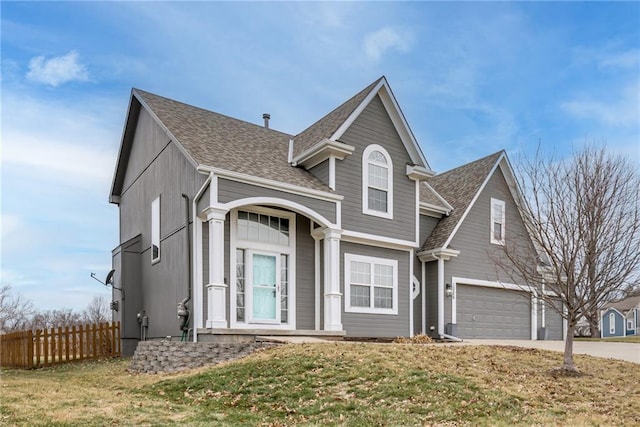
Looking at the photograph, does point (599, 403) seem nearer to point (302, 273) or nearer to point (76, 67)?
point (302, 273)

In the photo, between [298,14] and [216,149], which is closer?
[216,149]

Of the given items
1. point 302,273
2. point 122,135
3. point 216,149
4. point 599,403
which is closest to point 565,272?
point 599,403

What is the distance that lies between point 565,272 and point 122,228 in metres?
16.0

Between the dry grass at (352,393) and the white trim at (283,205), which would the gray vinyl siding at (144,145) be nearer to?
the white trim at (283,205)

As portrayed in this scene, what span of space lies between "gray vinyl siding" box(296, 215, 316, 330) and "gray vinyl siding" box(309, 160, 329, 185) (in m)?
1.29

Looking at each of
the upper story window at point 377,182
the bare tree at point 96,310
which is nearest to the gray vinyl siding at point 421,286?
the upper story window at point 377,182

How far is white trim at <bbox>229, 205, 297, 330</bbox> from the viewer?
43.0ft

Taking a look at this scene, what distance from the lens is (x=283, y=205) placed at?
1359 cm

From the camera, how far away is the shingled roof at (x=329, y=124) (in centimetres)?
1571

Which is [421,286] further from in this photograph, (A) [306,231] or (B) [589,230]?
(B) [589,230]

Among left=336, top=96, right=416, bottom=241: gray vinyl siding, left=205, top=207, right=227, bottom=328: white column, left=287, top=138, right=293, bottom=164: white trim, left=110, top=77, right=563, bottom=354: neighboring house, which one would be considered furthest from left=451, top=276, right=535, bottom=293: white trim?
left=205, top=207, right=227, bottom=328: white column

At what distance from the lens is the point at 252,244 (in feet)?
45.0

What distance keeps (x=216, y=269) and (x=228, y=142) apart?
457 cm

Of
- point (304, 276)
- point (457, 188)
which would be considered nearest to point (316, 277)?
point (304, 276)
